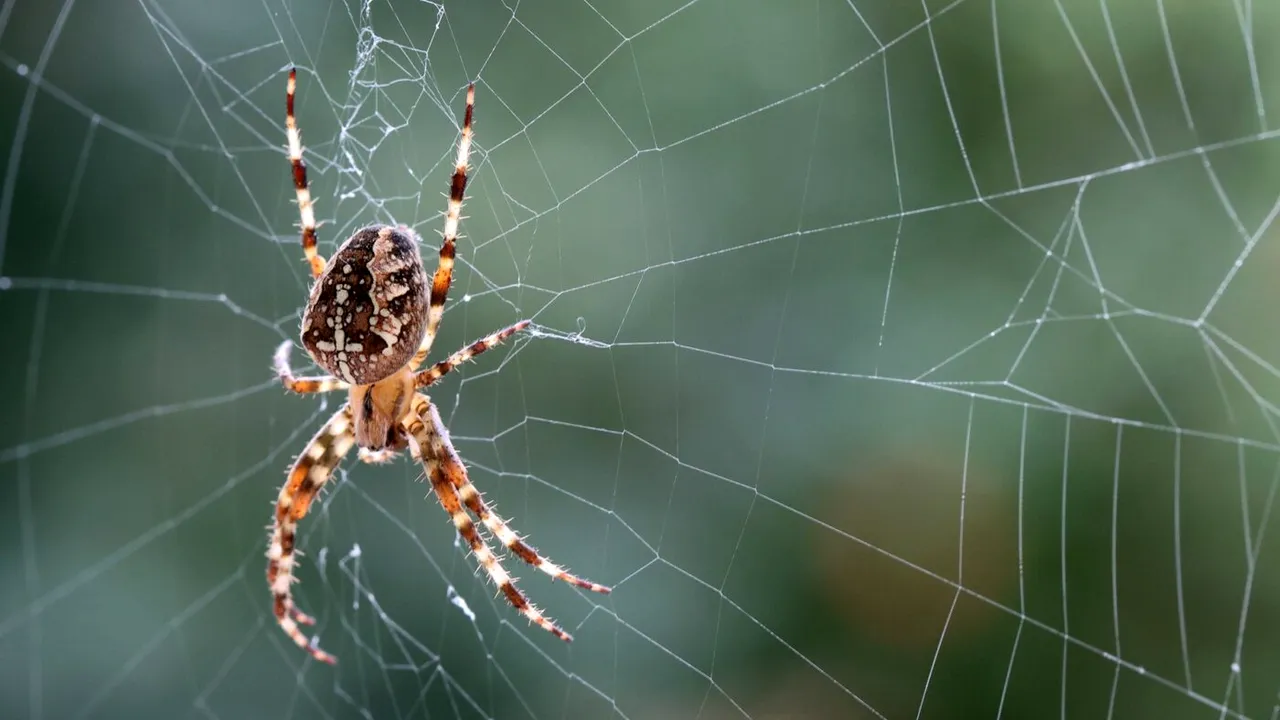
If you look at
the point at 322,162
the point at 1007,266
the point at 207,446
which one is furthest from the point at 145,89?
the point at 1007,266

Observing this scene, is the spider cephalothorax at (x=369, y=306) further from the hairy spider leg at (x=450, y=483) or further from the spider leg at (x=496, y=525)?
the spider leg at (x=496, y=525)

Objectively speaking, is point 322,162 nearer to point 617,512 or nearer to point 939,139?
point 617,512

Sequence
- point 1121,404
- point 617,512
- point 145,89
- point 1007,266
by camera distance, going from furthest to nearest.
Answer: point 145,89 → point 617,512 → point 1007,266 → point 1121,404

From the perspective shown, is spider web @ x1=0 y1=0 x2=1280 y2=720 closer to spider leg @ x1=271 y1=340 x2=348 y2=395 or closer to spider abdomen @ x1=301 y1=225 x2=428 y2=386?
spider leg @ x1=271 y1=340 x2=348 y2=395

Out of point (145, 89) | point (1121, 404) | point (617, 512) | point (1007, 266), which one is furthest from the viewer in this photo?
point (145, 89)

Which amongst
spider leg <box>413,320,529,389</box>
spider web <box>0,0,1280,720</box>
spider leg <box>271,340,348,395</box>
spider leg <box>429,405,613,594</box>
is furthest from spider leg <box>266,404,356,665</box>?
spider web <box>0,0,1280,720</box>

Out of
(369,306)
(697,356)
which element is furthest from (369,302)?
(697,356)
